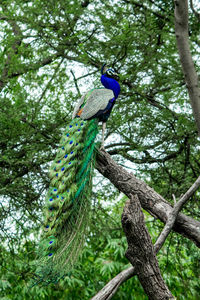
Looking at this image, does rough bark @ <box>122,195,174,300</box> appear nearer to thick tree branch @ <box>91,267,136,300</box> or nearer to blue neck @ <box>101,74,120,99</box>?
thick tree branch @ <box>91,267,136,300</box>

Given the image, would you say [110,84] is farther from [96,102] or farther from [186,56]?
[186,56]

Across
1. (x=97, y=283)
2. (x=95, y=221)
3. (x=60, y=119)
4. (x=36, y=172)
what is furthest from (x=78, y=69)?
(x=97, y=283)

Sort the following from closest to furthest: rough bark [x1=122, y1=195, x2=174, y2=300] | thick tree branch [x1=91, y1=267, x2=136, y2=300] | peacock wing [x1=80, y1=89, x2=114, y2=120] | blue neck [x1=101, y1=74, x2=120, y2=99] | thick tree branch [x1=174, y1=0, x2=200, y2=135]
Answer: rough bark [x1=122, y1=195, x2=174, y2=300] < thick tree branch [x1=91, y1=267, x2=136, y2=300] < thick tree branch [x1=174, y1=0, x2=200, y2=135] < peacock wing [x1=80, y1=89, x2=114, y2=120] < blue neck [x1=101, y1=74, x2=120, y2=99]

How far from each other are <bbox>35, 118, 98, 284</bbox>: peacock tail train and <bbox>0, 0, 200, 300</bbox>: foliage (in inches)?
43.9

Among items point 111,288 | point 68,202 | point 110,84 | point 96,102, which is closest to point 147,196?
point 68,202

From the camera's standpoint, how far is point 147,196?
3018 mm

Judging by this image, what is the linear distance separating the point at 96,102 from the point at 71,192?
1.16m

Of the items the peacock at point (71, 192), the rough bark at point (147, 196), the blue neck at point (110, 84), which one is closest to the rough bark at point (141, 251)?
the rough bark at point (147, 196)

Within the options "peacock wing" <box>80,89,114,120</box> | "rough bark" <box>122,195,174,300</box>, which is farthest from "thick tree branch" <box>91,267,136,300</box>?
"peacock wing" <box>80,89,114,120</box>

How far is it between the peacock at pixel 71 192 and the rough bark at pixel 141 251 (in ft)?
3.36

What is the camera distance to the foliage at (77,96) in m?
4.86

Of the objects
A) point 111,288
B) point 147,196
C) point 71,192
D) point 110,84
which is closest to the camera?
point 111,288

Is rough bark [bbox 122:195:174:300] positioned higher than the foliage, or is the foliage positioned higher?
the foliage

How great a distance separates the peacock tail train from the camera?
293 centimetres
